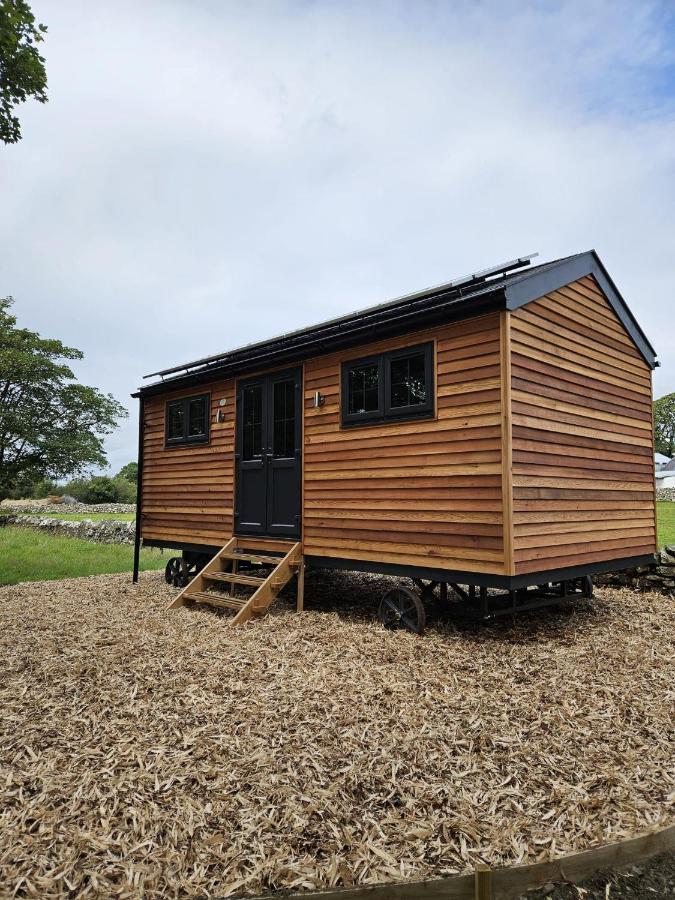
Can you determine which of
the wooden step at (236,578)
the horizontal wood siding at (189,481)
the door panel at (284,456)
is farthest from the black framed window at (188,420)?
the wooden step at (236,578)

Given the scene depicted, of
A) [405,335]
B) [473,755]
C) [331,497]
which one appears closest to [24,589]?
[331,497]

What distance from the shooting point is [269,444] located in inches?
320

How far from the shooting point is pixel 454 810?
281 cm

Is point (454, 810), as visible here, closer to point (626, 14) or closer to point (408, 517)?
point (408, 517)

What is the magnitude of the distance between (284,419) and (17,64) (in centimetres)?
688

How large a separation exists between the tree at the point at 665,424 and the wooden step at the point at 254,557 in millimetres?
53472

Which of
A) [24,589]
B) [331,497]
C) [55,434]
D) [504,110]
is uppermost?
[504,110]

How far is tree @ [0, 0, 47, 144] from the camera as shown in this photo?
7426 millimetres

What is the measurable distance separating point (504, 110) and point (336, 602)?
28.8 ft

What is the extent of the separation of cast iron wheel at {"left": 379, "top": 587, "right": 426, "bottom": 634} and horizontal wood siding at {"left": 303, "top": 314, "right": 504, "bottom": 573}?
1.35 ft

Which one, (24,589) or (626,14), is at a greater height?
(626,14)

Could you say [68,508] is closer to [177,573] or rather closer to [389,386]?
[177,573]

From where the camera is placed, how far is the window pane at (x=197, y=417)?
31.2 ft

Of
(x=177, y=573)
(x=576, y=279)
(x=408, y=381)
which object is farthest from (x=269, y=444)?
(x=576, y=279)
